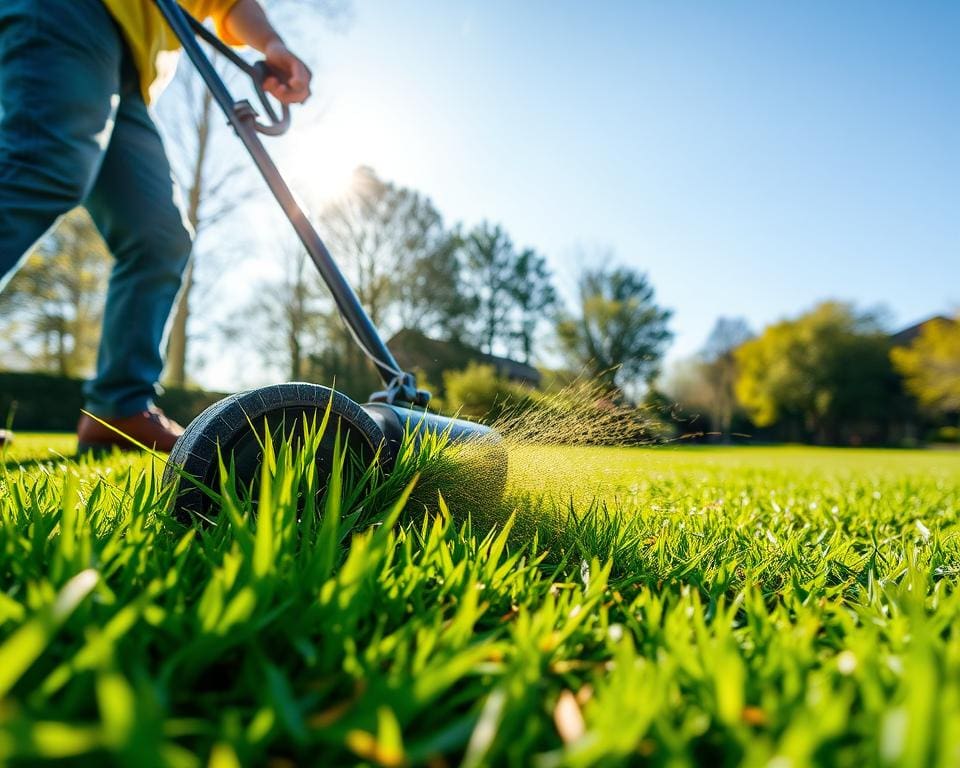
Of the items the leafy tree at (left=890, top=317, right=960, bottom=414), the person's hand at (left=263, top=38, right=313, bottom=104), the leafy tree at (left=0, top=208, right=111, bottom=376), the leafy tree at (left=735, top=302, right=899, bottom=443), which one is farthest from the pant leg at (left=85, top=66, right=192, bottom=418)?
the leafy tree at (left=735, top=302, right=899, bottom=443)

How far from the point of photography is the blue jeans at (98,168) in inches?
76.9

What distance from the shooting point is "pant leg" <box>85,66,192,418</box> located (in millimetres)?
2594

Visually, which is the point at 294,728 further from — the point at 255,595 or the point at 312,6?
the point at 312,6

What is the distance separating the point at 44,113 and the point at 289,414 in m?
1.43

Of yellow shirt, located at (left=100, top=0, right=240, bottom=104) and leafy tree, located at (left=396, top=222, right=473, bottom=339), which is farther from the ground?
leafy tree, located at (left=396, top=222, right=473, bottom=339)

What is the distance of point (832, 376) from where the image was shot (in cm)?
4516

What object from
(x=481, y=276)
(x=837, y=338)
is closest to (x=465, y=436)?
(x=481, y=276)

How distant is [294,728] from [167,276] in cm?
259

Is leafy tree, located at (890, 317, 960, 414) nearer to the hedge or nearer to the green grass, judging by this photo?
the hedge

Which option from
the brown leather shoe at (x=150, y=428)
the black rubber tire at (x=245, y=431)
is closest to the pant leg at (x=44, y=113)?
the brown leather shoe at (x=150, y=428)

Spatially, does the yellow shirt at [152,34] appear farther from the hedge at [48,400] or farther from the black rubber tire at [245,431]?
the hedge at [48,400]

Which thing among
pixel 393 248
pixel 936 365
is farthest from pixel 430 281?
pixel 936 365

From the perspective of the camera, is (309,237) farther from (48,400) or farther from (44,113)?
(48,400)

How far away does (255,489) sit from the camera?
1.36m
